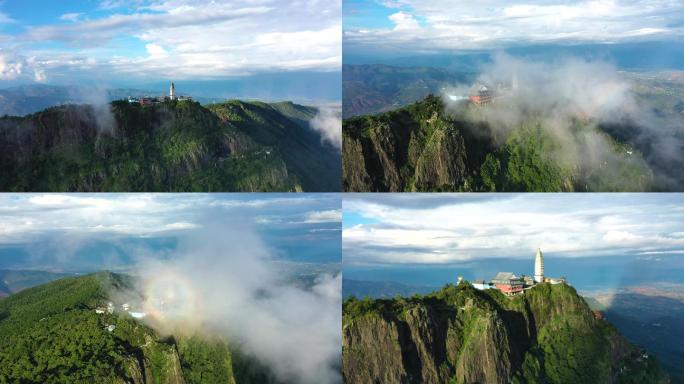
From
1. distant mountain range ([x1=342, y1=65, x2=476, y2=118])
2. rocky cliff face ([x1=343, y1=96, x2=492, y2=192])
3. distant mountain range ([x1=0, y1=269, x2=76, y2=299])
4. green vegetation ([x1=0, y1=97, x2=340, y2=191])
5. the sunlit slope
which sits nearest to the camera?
rocky cliff face ([x1=343, y1=96, x2=492, y2=192])

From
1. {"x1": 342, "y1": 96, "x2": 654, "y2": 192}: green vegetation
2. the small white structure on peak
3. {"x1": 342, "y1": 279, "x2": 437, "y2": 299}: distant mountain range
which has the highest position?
{"x1": 342, "y1": 96, "x2": 654, "y2": 192}: green vegetation

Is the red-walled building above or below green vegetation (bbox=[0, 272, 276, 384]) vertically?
above

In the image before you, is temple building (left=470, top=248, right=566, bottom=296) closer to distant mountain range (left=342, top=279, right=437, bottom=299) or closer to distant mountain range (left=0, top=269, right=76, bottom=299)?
distant mountain range (left=342, top=279, right=437, bottom=299)

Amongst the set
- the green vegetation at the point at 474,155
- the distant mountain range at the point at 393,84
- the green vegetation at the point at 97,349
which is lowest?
the green vegetation at the point at 97,349

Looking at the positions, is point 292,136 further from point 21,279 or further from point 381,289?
point 21,279

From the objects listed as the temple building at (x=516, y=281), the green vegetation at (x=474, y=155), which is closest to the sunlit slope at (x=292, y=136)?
the green vegetation at (x=474, y=155)

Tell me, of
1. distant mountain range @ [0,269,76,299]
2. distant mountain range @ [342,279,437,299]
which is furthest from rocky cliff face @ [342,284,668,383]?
distant mountain range @ [0,269,76,299]

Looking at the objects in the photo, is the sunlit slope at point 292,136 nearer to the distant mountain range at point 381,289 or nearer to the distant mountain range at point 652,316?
the distant mountain range at point 381,289

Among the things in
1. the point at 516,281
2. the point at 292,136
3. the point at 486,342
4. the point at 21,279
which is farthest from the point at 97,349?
the point at 516,281
